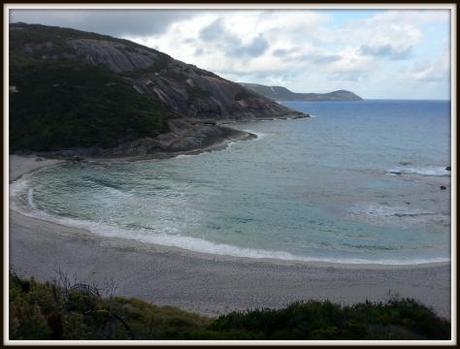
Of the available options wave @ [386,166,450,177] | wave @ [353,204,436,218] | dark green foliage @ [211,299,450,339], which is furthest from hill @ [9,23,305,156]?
dark green foliage @ [211,299,450,339]

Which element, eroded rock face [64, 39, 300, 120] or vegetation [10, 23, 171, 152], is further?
eroded rock face [64, 39, 300, 120]

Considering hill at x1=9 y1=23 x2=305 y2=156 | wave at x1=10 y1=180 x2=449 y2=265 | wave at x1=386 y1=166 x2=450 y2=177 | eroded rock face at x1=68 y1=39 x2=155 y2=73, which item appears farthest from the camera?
eroded rock face at x1=68 y1=39 x2=155 y2=73

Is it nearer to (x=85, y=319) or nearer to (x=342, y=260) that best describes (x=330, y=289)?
(x=342, y=260)

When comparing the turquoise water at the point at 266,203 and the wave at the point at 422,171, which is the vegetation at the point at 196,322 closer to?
the turquoise water at the point at 266,203

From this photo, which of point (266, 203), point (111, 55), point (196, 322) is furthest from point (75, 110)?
point (196, 322)

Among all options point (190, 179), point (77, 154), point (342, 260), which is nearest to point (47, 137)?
point (77, 154)

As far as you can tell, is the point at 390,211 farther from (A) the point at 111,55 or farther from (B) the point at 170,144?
(A) the point at 111,55

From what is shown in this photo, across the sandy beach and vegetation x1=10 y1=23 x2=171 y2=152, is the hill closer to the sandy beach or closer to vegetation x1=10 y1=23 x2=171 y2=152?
vegetation x1=10 y1=23 x2=171 y2=152

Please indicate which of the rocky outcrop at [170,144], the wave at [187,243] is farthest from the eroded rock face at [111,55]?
the wave at [187,243]
